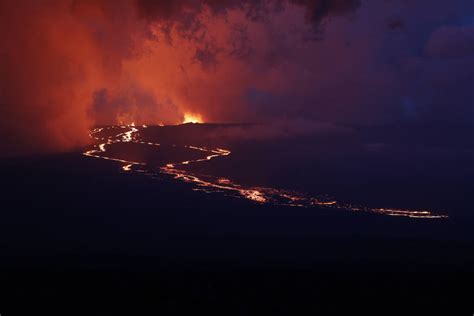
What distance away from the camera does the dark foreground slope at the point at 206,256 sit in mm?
11516

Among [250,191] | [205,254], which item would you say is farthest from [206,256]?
[250,191]

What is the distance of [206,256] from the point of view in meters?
15.5

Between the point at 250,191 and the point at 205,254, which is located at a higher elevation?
the point at 250,191

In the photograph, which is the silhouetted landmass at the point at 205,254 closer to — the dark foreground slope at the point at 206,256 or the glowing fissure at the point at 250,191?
the dark foreground slope at the point at 206,256

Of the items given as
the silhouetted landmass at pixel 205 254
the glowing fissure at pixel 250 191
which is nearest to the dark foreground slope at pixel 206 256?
the silhouetted landmass at pixel 205 254

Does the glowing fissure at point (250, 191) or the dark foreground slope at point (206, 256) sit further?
the glowing fissure at point (250, 191)

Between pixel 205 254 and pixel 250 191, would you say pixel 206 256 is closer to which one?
pixel 205 254

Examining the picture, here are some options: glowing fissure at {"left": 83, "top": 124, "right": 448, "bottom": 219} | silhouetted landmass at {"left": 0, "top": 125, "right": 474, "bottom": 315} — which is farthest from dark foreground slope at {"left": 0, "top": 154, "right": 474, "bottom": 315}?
glowing fissure at {"left": 83, "top": 124, "right": 448, "bottom": 219}

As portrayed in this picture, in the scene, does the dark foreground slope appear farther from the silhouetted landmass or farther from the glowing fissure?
the glowing fissure

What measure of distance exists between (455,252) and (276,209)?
8.33m

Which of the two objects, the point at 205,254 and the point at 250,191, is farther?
the point at 250,191

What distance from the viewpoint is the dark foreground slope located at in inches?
453

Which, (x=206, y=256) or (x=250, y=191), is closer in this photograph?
(x=206, y=256)

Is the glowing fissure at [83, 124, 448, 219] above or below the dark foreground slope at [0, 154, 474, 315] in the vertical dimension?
above
